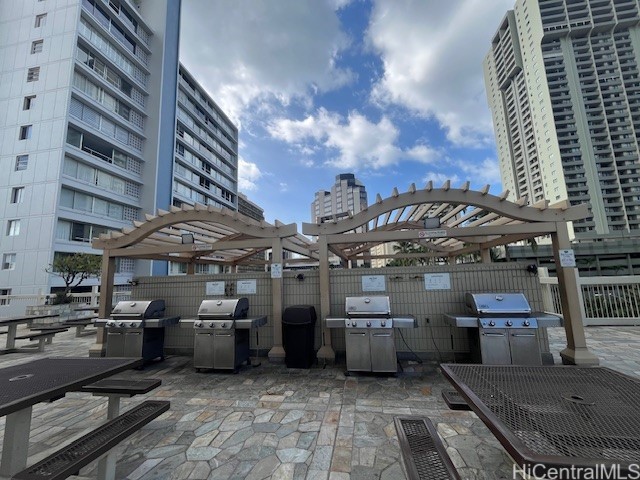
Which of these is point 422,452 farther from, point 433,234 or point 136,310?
point 136,310

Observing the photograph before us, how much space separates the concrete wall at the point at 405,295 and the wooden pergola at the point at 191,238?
512 mm

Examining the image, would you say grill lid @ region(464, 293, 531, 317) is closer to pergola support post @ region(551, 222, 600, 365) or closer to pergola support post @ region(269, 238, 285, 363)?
pergola support post @ region(551, 222, 600, 365)

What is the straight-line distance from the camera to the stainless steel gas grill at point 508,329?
3.74 metres

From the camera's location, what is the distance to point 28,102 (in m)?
16.3

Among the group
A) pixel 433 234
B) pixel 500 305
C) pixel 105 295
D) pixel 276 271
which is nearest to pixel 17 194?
pixel 105 295

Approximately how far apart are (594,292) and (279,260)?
8.50m

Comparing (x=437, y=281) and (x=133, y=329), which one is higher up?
(x=437, y=281)

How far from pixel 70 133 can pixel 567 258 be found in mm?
23380

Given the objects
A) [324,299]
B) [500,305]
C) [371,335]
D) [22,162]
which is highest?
[22,162]

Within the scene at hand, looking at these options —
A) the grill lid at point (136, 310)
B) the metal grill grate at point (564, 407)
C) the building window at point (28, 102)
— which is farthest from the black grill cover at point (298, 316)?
the building window at point (28, 102)

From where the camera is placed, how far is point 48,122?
1565 cm

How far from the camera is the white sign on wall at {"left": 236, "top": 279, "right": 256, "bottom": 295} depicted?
5.44 meters

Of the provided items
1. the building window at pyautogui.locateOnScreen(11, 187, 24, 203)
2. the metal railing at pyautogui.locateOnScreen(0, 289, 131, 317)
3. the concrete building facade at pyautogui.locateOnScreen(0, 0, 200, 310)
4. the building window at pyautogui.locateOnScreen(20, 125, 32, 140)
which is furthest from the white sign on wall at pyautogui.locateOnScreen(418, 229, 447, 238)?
the building window at pyautogui.locateOnScreen(20, 125, 32, 140)

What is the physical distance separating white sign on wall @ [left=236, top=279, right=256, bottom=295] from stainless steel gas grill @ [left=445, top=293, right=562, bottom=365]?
12.1 ft
